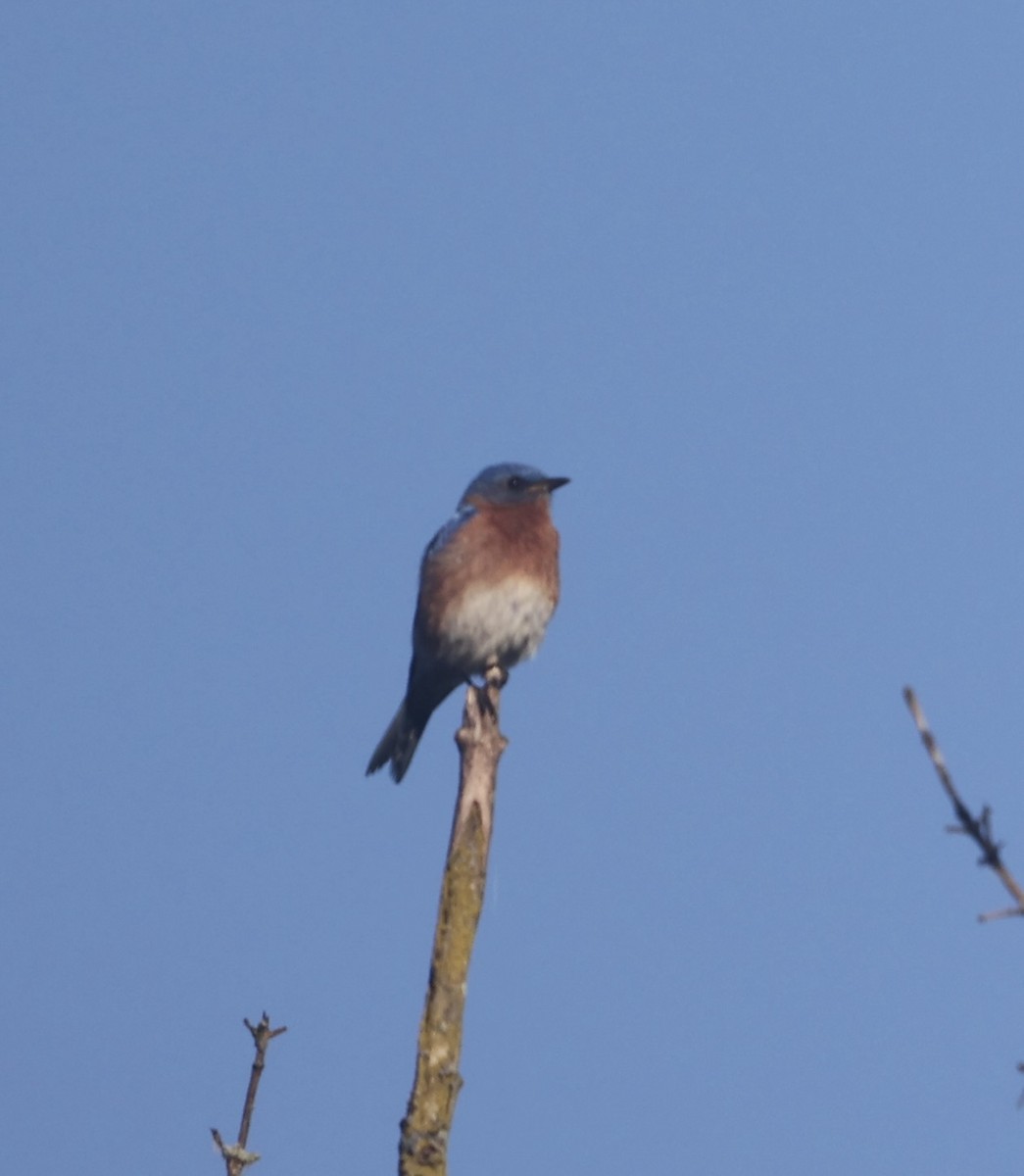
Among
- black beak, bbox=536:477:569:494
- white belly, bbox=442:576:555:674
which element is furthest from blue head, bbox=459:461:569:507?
white belly, bbox=442:576:555:674

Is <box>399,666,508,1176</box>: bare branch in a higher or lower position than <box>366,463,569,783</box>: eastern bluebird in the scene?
lower

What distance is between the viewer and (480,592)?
419 inches

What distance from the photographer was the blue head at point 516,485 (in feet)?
36.9

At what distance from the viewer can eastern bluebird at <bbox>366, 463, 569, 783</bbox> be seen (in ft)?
35.0

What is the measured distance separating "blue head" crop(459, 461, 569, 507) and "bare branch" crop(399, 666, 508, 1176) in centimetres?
435

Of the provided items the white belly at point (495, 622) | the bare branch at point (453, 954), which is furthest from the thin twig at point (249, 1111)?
the white belly at point (495, 622)

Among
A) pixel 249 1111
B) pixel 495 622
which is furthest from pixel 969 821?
pixel 495 622

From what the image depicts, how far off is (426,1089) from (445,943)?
1.96 ft

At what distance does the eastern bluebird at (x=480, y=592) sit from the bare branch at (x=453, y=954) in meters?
3.64

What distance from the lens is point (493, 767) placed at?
6.56 metres

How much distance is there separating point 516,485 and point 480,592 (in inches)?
38.9

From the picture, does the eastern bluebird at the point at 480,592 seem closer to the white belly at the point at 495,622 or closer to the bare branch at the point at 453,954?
the white belly at the point at 495,622

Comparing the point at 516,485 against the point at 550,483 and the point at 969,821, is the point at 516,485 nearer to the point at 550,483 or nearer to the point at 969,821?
the point at 550,483

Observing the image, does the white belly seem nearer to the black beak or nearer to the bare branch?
the black beak
